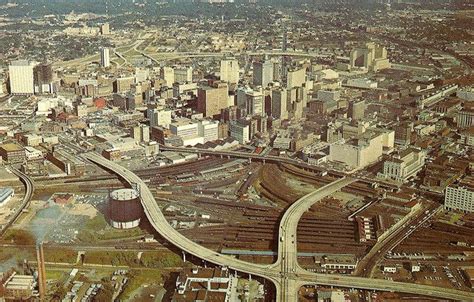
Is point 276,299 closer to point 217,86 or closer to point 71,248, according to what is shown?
point 71,248

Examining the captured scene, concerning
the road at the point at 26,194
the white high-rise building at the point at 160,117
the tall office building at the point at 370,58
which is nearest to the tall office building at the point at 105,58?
the white high-rise building at the point at 160,117

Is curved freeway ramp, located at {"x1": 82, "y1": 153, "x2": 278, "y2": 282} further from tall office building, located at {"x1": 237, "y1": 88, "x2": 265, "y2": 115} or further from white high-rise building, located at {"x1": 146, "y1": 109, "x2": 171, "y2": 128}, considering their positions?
tall office building, located at {"x1": 237, "y1": 88, "x2": 265, "y2": 115}

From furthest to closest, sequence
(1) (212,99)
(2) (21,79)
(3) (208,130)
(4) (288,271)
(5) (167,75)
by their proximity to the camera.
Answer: (5) (167,75)
(2) (21,79)
(1) (212,99)
(3) (208,130)
(4) (288,271)

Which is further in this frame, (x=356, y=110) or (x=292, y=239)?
(x=356, y=110)

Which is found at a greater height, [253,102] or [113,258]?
[253,102]

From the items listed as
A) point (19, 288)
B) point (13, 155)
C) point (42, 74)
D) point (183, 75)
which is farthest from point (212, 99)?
point (19, 288)

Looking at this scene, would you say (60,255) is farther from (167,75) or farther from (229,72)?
(167,75)

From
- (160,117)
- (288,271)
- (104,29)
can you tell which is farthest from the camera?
(104,29)
